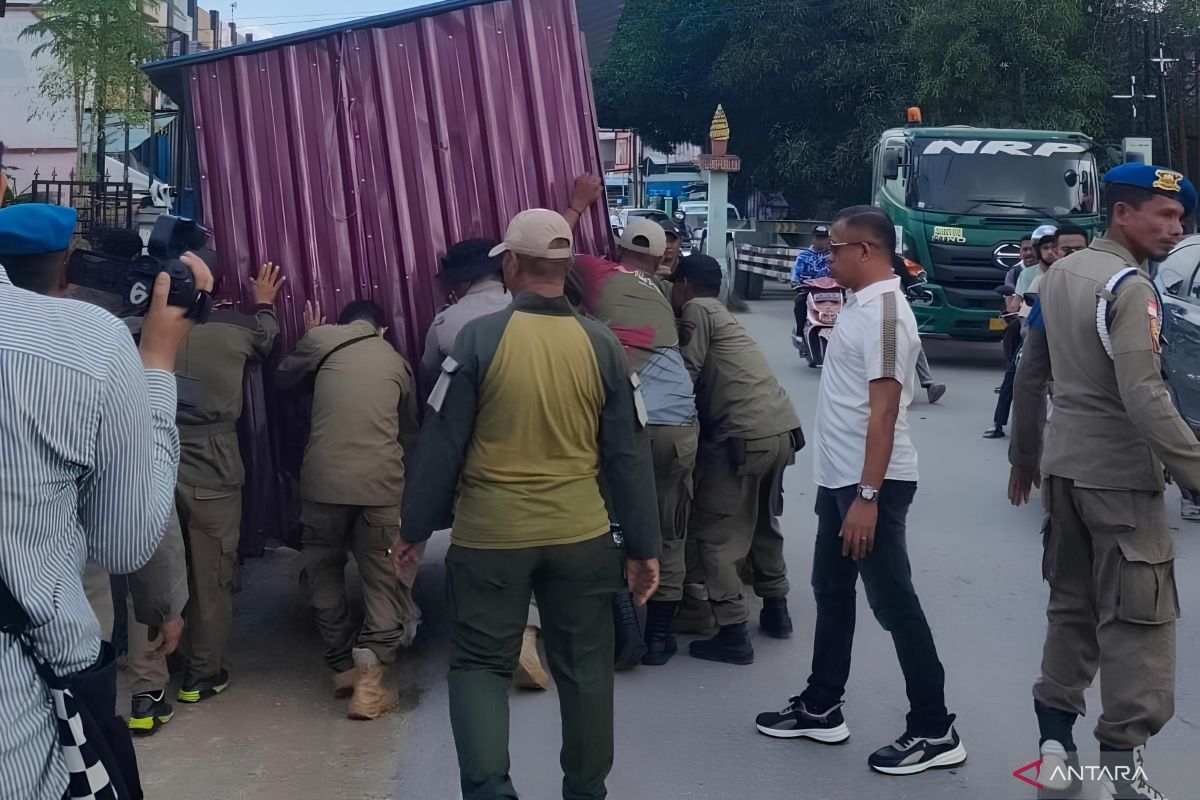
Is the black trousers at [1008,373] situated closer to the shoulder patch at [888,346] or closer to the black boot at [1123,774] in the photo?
the shoulder patch at [888,346]

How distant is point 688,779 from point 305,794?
1.25 m

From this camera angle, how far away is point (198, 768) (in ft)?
14.8

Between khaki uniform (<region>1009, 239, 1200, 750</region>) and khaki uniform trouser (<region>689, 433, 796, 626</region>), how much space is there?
1737 mm

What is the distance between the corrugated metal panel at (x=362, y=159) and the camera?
5629 mm

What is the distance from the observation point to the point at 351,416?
5195 mm

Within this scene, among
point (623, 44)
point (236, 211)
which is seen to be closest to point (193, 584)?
point (236, 211)

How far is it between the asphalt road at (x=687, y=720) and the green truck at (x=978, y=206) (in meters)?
8.06

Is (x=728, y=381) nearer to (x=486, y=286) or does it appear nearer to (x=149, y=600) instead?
(x=486, y=286)

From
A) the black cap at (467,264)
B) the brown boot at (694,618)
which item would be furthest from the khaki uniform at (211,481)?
the brown boot at (694,618)

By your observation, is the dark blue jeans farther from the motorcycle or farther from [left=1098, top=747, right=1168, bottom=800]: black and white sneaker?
the motorcycle

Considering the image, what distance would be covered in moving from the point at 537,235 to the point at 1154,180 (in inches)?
70.5

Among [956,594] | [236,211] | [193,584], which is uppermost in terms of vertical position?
[236,211]

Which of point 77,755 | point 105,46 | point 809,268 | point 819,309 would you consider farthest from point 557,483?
point 105,46

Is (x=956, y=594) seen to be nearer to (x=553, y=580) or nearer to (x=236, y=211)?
(x=553, y=580)
